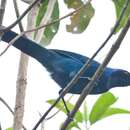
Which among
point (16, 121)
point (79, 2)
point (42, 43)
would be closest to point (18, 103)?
point (16, 121)

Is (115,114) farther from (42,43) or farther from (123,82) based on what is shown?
(42,43)

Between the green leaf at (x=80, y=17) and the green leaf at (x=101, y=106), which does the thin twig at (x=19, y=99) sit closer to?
the green leaf at (x=101, y=106)

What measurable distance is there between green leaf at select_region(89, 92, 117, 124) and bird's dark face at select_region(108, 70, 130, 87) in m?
0.42

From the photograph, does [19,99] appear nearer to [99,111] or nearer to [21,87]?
[21,87]

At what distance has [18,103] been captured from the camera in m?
2.65

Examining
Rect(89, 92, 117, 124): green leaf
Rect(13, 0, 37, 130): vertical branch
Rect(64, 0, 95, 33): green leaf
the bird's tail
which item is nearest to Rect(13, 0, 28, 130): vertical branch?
Rect(13, 0, 37, 130): vertical branch

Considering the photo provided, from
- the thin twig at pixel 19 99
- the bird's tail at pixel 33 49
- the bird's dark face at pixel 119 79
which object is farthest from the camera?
the bird's dark face at pixel 119 79

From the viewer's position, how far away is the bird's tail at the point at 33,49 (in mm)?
3064

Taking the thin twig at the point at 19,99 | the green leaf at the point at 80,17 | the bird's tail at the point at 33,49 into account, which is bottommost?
the thin twig at the point at 19,99

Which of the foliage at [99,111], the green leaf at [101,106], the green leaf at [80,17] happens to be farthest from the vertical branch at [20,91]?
the green leaf at [80,17]

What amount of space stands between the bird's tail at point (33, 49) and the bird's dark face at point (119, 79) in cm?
44

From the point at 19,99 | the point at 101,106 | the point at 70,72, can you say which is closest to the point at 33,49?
the point at 70,72

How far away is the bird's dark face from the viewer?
3.55 metres

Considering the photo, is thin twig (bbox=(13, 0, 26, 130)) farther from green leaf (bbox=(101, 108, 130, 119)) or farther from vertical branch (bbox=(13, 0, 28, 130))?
green leaf (bbox=(101, 108, 130, 119))
